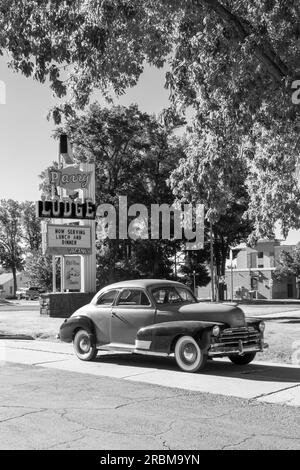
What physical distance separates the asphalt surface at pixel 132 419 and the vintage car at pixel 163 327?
4.53 feet

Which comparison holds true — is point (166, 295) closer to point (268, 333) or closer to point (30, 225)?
point (268, 333)

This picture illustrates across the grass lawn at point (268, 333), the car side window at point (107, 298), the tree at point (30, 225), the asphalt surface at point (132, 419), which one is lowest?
the asphalt surface at point (132, 419)

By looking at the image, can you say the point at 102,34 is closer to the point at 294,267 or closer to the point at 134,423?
the point at 134,423

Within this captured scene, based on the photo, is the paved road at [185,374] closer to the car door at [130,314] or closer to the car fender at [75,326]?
the car fender at [75,326]

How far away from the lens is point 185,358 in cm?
1042

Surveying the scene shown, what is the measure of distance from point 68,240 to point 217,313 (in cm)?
1532

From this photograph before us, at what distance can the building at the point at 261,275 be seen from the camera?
74.6 metres

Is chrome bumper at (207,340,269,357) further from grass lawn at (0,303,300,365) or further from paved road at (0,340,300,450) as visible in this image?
grass lawn at (0,303,300,365)

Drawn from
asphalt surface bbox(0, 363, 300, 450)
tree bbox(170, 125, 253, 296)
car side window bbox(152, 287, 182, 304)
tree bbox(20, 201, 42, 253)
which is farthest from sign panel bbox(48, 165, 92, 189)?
tree bbox(20, 201, 42, 253)

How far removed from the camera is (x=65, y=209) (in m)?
A: 24.6

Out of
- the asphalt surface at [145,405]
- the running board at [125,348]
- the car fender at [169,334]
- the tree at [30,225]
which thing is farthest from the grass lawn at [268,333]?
the tree at [30,225]

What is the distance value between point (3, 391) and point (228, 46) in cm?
791

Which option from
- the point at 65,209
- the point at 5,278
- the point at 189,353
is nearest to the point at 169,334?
the point at 189,353
